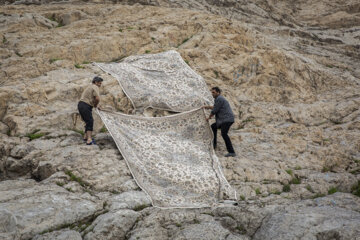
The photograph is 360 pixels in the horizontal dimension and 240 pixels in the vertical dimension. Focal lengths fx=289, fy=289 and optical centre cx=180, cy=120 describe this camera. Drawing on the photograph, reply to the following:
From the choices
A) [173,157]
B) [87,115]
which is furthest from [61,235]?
[87,115]

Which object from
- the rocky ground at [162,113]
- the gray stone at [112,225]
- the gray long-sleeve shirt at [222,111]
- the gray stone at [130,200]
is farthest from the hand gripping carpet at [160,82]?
the gray stone at [112,225]

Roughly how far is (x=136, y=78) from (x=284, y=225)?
545 cm

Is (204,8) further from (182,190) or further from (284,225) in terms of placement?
(284,225)

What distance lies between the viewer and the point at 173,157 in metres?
5.99

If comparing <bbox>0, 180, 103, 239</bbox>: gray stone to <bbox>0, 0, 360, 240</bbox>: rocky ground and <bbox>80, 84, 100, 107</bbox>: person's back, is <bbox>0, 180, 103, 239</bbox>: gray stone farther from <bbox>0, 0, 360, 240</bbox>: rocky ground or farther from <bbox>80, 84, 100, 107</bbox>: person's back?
<bbox>80, 84, 100, 107</bbox>: person's back

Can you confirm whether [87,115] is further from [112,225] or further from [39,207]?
[112,225]

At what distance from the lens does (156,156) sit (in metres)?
5.86

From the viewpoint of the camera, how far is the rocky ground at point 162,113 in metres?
4.25

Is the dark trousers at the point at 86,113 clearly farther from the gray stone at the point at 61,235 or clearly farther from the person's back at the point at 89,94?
the gray stone at the point at 61,235

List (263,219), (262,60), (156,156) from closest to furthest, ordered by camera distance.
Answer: (263,219), (156,156), (262,60)

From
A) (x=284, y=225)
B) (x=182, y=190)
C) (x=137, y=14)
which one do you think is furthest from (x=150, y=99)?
(x=137, y=14)

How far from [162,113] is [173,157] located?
1859mm

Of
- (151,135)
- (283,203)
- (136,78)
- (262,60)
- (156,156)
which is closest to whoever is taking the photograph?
(283,203)

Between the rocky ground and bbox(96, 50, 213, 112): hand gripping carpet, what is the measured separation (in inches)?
12.9
